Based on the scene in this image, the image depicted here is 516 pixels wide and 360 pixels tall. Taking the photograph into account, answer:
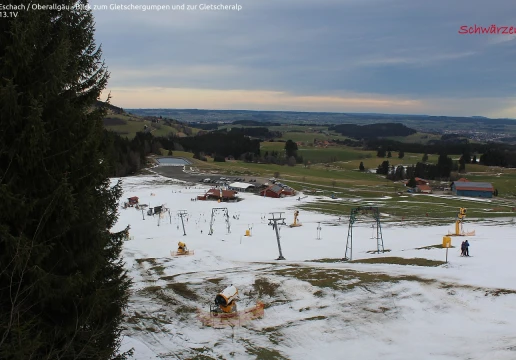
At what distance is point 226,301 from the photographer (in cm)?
1720

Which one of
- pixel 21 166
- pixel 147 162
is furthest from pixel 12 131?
pixel 147 162

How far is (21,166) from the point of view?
335 inches

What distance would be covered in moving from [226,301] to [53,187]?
10.0m

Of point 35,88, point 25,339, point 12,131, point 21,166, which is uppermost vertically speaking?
point 35,88

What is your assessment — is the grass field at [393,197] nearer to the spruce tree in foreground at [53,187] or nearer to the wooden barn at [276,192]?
the wooden barn at [276,192]

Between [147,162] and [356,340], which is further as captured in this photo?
[147,162]

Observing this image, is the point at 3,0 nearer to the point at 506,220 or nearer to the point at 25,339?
the point at 25,339

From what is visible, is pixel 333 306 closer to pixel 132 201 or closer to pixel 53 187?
pixel 53 187

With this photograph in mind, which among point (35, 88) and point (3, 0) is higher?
point (3, 0)

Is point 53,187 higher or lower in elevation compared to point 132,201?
higher

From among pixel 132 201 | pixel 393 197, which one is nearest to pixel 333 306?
pixel 132 201

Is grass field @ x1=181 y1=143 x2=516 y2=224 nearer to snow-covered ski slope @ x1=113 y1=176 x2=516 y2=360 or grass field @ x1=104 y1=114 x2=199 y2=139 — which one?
snow-covered ski slope @ x1=113 y1=176 x2=516 y2=360

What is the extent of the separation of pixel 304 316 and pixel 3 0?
14.4 m

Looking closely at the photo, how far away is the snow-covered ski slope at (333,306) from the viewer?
571 inches
